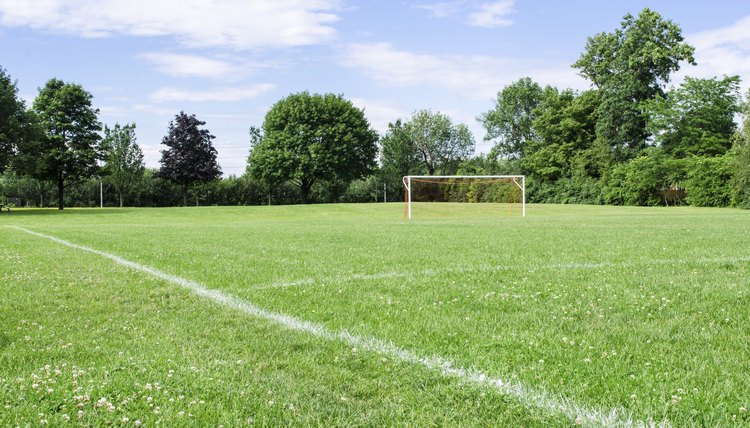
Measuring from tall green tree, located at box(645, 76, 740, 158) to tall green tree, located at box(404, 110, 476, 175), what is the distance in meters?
41.3

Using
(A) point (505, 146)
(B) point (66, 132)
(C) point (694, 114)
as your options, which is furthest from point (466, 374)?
(A) point (505, 146)

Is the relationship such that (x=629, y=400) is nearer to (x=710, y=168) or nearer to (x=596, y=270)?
(x=596, y=270)

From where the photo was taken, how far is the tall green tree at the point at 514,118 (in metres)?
75.2

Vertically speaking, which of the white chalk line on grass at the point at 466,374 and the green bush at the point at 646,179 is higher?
the green bush at the point at 646,179

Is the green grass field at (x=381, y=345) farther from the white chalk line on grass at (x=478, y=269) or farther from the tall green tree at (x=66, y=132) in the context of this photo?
the tall green tree at (x=66, y=132)

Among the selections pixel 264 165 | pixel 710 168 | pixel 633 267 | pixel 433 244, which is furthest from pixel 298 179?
pixel 633 267

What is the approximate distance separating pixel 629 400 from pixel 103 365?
336 cm

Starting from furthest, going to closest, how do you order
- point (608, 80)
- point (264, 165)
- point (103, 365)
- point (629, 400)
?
point (264, 165) → point (608, 80) → point (103, 365) → point (629, 400)

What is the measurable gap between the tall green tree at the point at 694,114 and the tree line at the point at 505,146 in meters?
0.11

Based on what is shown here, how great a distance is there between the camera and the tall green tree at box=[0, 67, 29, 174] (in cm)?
4125

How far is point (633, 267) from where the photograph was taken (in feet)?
→ 27.1

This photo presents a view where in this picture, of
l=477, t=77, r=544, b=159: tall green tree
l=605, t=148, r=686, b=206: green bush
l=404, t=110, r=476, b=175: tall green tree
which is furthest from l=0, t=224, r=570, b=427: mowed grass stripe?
l=404, t=110, r=476, b=175: tall green tree

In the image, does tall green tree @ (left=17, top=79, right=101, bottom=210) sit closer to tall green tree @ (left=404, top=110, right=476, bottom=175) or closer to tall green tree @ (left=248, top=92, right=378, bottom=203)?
tall green tree @ (left=248, top=92, right=378, bottom=203)

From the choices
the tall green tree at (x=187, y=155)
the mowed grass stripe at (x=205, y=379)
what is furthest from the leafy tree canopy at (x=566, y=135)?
the mowed grass stripe at (x=205, y=379)
